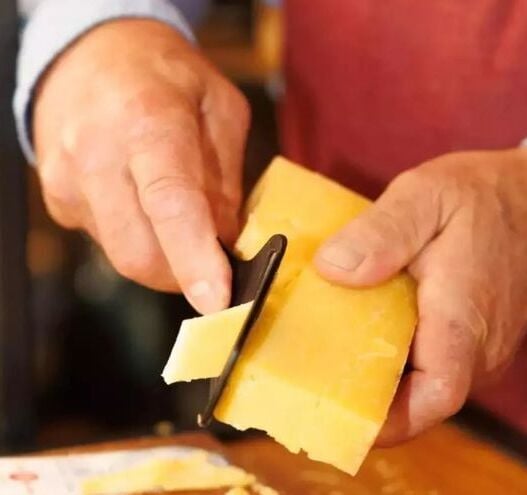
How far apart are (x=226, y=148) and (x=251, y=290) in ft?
A: 0.52

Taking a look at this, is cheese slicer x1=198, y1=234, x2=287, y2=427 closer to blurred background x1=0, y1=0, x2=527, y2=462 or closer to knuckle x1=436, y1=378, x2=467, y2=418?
knuckle x1=436, y1=378, x2=467, y2=418

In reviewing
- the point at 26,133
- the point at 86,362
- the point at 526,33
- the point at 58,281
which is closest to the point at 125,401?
the point at 86,362

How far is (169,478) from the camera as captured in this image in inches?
24.8

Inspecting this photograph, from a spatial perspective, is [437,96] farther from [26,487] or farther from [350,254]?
[26,487]

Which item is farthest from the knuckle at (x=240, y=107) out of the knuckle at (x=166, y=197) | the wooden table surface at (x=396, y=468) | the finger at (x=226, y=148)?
the wooden table surface at (x=396, y=468)

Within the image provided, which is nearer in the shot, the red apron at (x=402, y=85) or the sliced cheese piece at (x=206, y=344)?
the sliced cheese piece at (x=206, y=344)

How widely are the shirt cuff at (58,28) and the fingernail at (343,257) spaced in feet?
0.85

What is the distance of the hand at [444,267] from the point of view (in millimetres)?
535

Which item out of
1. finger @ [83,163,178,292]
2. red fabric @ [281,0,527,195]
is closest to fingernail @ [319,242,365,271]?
finger @ [83,163,178,292]

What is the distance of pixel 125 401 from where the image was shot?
1163 mm

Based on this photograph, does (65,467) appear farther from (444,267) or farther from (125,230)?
(444,267)

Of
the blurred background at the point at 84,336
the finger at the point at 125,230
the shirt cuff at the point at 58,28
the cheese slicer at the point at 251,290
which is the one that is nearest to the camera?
the cheese slicer at the point at 251,290

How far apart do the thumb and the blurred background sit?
326 mm

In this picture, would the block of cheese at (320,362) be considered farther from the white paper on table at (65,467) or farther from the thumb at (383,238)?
the white paper on table at (65,467)
